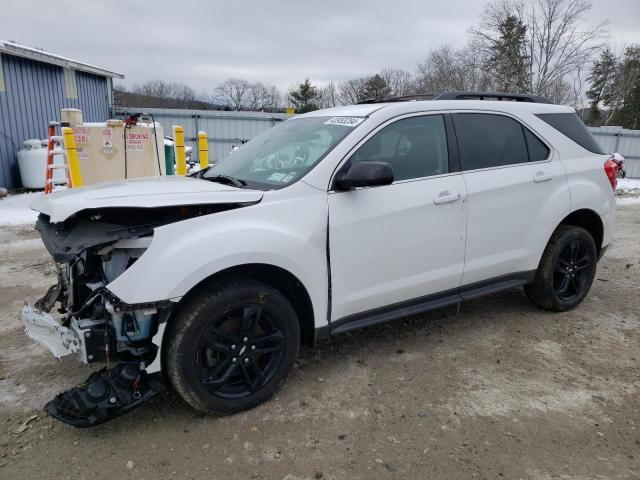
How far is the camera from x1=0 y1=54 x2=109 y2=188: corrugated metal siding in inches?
440

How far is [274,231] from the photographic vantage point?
2775 millimetres

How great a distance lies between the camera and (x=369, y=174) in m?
2.89

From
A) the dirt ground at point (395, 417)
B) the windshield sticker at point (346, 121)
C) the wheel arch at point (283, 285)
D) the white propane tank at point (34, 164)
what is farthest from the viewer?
the white propane tank at point (34, 164)

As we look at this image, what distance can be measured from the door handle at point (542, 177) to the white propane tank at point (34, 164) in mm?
10297

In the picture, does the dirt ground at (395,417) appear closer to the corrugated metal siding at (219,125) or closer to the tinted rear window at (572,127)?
the tinted rear window at (572,127)

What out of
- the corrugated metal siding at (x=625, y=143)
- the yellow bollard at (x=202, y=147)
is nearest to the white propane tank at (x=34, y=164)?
the yellow bollard at (x=202, y=147)

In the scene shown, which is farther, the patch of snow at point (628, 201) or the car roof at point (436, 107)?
the patch of snow at point (628, 201)

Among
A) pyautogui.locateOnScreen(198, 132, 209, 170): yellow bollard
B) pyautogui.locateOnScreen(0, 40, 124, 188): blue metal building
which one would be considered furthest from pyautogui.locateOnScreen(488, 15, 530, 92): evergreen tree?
pyautogui.locateOnScreen(198, 132, 209, 170): yellow bollard

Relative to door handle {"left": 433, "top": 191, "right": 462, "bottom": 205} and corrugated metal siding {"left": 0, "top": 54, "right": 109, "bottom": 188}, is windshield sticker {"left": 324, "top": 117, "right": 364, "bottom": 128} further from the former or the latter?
corrugated metal siding {"left": 0, "top": 54, "right": 109, "bottom": 188}

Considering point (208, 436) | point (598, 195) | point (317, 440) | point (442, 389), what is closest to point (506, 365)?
point (442, 389)

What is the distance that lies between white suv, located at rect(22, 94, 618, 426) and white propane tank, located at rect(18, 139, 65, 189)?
8988 millimetres

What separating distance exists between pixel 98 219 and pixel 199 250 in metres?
0.62

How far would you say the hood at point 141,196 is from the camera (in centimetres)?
255

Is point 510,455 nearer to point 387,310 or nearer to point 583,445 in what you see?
point 583,445
